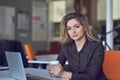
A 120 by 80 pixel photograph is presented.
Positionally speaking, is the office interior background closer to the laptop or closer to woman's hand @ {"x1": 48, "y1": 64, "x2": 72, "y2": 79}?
woman's hand @ {"x1": 48, "y1": 64, "x2": 72, "y2": 79}

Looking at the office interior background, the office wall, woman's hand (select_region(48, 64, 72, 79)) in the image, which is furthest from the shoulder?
the office wall

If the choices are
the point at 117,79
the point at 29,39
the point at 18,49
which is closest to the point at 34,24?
the point at 29,39

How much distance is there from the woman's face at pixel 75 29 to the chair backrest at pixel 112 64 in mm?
662

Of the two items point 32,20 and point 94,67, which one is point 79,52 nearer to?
point 94,67

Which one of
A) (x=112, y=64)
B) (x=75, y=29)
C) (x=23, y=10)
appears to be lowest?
(x=112, y=64)

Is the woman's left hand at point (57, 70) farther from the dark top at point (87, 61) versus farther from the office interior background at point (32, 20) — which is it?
the office interior background at point (32, 20)

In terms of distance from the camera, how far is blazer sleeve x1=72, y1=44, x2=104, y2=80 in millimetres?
2074

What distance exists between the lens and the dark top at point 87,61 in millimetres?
2090

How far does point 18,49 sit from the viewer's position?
4586mm

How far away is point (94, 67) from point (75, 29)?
1.01 feet

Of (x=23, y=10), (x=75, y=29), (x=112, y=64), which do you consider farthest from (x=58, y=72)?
(x=23, y=10)

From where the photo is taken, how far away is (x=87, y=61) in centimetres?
218

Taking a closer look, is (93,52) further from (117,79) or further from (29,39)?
(29,39)

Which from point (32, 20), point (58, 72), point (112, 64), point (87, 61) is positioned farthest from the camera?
point (32, 20)
